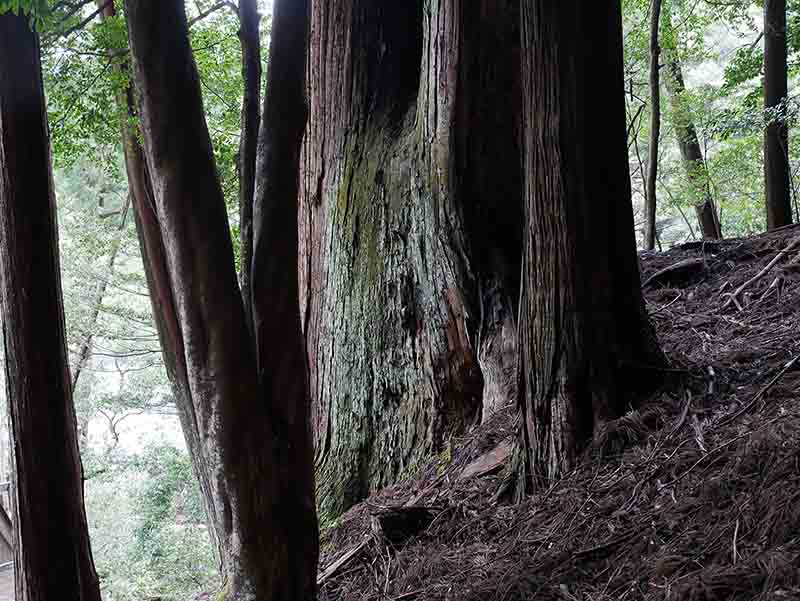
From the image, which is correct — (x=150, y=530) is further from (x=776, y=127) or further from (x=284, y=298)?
(x=284, y=298)

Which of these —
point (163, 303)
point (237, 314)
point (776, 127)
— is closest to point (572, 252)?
point (237, 314)

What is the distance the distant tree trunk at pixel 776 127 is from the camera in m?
7.70

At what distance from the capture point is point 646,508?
118 inches

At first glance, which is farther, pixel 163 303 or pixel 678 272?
pixel 678 272

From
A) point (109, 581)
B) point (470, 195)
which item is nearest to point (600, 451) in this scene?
point (470, 195)

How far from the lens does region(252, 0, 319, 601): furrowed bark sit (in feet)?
9.87

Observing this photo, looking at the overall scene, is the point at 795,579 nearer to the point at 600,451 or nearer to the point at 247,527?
the point at 600,451

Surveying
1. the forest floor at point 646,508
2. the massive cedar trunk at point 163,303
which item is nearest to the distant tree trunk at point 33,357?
the massive cedar trunk at point 163,303

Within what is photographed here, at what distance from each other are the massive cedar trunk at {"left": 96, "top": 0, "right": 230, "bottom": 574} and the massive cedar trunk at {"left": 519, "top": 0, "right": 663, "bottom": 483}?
1.56 metres

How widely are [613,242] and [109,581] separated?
14.0 metres

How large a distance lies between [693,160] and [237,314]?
40.9 ft

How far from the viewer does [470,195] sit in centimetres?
482

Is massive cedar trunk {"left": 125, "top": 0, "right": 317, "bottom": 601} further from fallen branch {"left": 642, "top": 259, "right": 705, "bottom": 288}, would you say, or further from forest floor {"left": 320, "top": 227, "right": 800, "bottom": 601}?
fallen branch {"left": 642, "top": 259, "right": 705, "bottom": 288}

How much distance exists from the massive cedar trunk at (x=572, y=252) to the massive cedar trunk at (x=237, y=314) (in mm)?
1211
